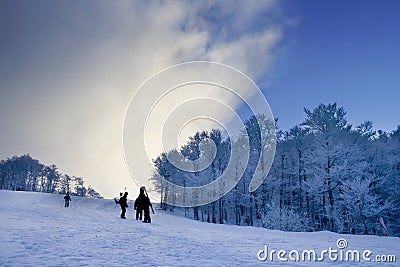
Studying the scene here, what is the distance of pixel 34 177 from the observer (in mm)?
110312

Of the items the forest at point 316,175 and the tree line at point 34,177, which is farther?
the tree line at point 34,177

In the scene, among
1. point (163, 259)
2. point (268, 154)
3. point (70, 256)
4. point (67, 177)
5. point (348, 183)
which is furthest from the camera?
point (67, 177)

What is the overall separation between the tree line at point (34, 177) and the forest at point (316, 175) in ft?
238

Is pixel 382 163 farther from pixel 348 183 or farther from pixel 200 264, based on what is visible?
pixel 200 264

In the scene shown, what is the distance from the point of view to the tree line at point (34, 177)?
103 m

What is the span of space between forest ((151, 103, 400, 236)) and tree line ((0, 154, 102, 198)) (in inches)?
2856

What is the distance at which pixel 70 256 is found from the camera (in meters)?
6.36

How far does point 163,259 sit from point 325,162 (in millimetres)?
28323

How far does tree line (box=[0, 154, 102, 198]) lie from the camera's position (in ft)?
336

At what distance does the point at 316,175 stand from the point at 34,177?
10982 cm

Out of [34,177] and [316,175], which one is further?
[34,177]

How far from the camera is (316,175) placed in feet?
101

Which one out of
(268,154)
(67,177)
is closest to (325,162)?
(268,154)

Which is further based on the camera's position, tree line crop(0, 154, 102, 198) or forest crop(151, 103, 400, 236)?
tree line crop(0, 154, 102, 198)
